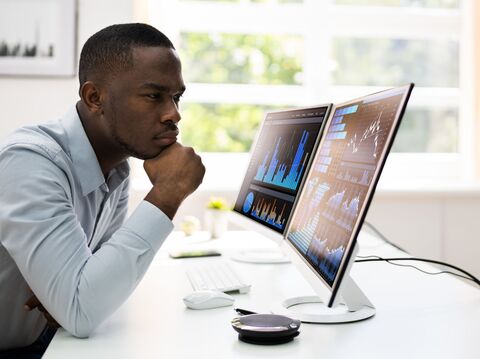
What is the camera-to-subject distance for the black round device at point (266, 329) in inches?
36.6

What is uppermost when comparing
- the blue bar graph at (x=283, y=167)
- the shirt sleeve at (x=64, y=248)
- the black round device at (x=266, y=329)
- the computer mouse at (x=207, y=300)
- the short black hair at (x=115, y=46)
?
the short black hair at (x=115, y=46)

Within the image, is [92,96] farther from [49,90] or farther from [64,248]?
[49,90]

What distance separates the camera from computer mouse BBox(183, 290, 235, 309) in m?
1.15

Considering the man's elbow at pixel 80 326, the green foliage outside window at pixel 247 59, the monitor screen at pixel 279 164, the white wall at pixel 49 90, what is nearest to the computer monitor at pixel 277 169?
the monitor screen at pixel 279 164

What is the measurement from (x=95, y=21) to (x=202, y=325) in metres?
2.13

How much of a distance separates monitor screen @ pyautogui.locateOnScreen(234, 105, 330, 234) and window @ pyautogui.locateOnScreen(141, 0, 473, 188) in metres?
1.35

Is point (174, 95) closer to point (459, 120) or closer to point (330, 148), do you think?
point (330, 148)

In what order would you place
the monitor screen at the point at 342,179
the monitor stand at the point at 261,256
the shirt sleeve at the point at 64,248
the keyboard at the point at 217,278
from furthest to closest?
the monitor stand at the point at 261,256, the keyboard at the point at 217,278, the shirt sleeve at the point at 64,248, the monitor screen at the point at 342,179

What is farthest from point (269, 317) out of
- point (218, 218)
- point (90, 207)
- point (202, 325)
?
point (218, 218)

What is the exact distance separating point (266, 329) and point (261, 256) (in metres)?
0.77

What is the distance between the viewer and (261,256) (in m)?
1.71

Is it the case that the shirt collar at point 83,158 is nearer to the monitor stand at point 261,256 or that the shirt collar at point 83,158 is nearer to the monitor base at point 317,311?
the monitor base at point 317,311

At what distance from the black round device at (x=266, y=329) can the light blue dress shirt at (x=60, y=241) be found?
0.21m

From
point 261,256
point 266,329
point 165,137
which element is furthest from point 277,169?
point 266,329
